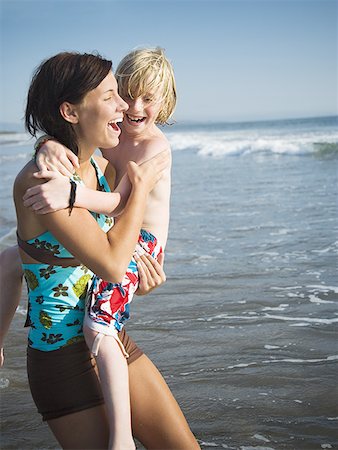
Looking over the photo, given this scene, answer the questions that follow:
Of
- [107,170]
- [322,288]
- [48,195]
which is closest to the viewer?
[48,195]

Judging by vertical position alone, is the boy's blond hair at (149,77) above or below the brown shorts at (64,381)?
above

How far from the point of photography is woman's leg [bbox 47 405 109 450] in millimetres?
2527

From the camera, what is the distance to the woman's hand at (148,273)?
2832 mm

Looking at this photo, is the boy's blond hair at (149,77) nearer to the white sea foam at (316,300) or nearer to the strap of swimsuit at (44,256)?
the strap of swimsuit at (44,256)

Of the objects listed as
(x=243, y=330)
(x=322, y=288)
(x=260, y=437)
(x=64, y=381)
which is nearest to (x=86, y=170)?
Answer: (x=64, y=381)

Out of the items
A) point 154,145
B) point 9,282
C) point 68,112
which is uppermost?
point 68,112

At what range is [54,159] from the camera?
97.4 inches

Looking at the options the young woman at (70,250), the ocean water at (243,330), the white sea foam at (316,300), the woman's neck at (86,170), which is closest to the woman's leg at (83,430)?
the young woman at (70,250)

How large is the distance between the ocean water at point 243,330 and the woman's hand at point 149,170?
175 cm

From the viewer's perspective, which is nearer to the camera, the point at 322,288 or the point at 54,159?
the point at 54,159

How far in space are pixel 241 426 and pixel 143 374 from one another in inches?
56.5

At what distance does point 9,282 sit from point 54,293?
18.2 inches

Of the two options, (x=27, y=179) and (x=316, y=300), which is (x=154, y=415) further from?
(x=316, y=300)

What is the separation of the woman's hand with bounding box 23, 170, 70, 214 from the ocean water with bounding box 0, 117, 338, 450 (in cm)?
196
